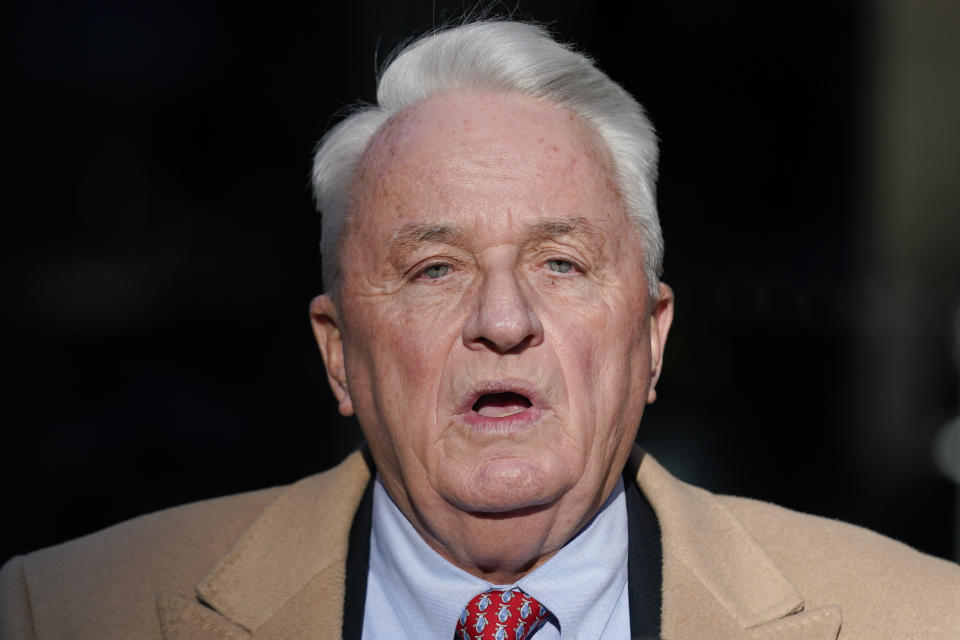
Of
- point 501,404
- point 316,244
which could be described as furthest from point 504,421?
point 316,244

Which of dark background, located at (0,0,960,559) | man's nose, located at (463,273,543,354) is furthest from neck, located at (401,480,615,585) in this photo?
dark background, located at (0,0,960,559)

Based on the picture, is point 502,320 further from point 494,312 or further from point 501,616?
point 501,616

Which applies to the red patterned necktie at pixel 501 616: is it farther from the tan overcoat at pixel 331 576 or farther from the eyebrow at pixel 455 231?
the eyebrow at pixel 455 231

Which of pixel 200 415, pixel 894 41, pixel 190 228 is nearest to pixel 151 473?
pixel 200 415

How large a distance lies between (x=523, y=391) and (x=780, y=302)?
13.1 feet

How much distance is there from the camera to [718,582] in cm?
264

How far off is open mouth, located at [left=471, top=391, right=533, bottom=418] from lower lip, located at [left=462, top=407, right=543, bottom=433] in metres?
0.03

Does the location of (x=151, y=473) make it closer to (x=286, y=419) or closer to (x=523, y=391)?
(x=286, y=419)

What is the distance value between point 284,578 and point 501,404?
27.4 inches

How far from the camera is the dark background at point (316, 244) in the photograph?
18.1 feet

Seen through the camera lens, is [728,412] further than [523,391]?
Yes

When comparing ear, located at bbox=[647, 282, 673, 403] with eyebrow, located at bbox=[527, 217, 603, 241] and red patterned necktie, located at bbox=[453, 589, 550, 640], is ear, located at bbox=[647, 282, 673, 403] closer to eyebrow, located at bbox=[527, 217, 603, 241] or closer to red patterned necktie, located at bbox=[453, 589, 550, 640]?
eyebrow, located at bbox=[527, 217, 603, 241]

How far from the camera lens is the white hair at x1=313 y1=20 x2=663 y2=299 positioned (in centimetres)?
268

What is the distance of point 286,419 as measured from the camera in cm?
594
